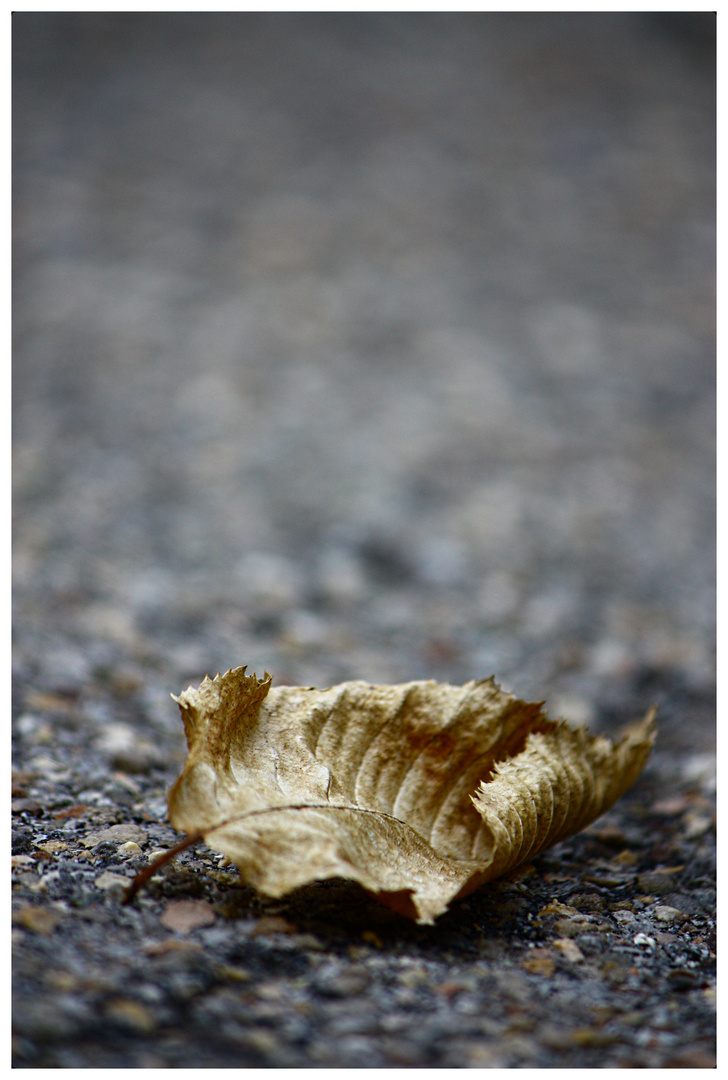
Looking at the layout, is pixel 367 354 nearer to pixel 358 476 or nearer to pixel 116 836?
pixel 358 476

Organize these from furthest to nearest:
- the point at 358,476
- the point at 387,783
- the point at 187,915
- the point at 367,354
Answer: the point at 367,354 → the point at 358,476 → the point at 387,783 → the point at 187,915

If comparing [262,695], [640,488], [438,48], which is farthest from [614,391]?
[438,48]

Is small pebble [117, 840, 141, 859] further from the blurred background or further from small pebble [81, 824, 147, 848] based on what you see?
the blurred background

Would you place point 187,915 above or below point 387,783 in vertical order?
below

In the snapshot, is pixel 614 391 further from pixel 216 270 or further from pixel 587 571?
pixel 216 270

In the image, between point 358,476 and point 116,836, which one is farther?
point 358,476

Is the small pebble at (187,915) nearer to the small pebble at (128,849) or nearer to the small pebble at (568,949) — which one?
the small pebble at (128,849)

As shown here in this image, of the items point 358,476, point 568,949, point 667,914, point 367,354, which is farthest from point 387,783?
point 367,354
